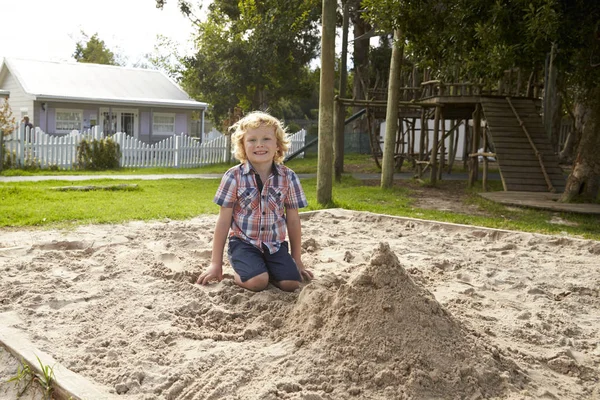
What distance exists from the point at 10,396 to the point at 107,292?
1.27m

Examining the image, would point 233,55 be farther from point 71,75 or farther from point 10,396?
point 10,396

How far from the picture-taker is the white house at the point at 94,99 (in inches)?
992

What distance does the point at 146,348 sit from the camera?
10.2 feet

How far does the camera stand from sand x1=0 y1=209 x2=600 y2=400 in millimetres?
2752

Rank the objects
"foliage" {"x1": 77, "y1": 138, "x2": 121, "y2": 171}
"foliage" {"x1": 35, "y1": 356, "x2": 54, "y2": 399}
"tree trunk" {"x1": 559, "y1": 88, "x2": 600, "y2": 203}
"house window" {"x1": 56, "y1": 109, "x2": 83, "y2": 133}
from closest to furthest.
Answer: "foliage" {"x1": 35, "y1": 356, "x2": 54, "y2": 399} → "tree trunk" {"x1": 559, "y1": 88, "x2": 600, "y2": 203} → "foliage" {"x1": 77, "y1": 138, "x2": 121, "y2": 171} → "house window" {"x1": 56, "y1": 109, "x2": 83, "y2": 133}

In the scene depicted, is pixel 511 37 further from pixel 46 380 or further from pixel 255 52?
pixel 255 52

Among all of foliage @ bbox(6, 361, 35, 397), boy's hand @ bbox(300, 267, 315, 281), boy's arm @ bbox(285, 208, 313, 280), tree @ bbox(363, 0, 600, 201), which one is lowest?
foliage @ bbox(6, 361, 35, 397)

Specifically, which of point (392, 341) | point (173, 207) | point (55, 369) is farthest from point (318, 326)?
point (173, 207)

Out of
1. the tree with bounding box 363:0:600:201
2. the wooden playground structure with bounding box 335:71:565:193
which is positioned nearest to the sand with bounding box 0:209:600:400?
the tree with bounding box 363:0:600:201

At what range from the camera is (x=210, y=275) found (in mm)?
4258

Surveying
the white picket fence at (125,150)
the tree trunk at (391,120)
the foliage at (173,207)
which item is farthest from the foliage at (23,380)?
the white picket fence at (125,150)

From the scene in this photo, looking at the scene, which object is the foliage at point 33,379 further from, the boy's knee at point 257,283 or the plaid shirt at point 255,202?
the plaid shirt at point 255,202

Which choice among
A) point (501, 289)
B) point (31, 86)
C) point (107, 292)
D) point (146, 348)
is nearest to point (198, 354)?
point (146, 348)

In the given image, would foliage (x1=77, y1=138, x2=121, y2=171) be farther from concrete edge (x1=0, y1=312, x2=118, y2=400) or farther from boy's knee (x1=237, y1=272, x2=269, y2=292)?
concrete edge (x1=0, y1=312, x2=118, y2=400)
